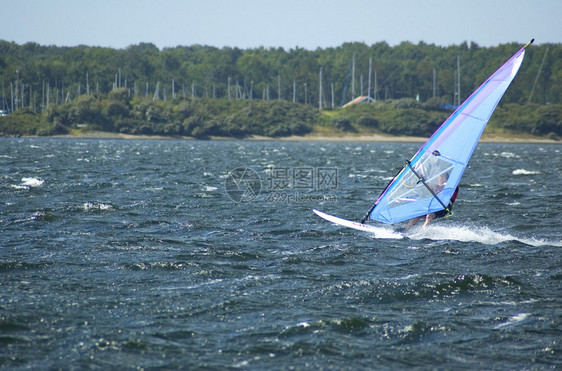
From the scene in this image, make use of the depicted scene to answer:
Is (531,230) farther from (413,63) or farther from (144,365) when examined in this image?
(413,63)

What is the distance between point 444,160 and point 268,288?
776 cm

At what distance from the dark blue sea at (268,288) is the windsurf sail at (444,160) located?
38.6 inches

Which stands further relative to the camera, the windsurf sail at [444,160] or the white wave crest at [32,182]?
the white wave crest at [32,182]

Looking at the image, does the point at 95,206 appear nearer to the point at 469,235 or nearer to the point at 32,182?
the point at 32,182

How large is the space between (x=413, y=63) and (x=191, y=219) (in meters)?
184

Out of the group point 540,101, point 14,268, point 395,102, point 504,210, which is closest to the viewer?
point 14,268

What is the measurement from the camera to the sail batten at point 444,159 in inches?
672

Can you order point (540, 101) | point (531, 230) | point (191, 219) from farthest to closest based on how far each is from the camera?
1. point (540, 101)
2. point (191, 219)
3. point (531, 230)

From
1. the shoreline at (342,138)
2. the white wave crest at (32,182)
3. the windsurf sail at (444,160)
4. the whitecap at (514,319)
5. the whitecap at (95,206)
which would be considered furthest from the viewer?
the shoreline at (342,138)

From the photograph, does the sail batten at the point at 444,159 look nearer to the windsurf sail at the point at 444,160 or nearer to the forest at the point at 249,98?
the windsurf sail at the point at 444,160

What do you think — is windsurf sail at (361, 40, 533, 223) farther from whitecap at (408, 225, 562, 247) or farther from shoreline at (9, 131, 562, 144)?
shoreline at (9, 131, 562, 144)

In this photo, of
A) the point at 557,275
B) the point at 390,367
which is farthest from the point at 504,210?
the point at 390,367

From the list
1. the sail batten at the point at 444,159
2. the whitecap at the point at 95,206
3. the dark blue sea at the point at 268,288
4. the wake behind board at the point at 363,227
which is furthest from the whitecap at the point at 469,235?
the whitecap at the point at 95,206

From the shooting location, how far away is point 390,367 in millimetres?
9180
